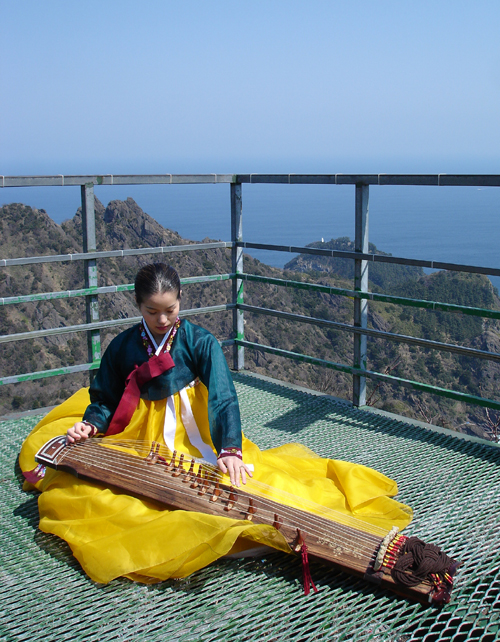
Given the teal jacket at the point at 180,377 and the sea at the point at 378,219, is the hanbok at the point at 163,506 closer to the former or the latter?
the teal jacket at the point at 180,377

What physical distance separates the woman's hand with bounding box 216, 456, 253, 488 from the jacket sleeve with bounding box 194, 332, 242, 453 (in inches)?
2.6

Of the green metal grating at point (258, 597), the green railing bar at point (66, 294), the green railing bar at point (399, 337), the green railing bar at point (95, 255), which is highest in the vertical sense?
the green railing bar at point (95, 255)

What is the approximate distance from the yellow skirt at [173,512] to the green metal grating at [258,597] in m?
0.08

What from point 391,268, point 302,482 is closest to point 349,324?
point 302,482

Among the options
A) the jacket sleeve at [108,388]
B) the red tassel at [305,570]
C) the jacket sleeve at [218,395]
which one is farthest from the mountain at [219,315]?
the red tassel at [305,570]

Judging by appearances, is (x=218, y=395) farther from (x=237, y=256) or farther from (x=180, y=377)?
(x=237, y=256)

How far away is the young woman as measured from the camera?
7.02 feet

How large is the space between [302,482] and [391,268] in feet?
67.4

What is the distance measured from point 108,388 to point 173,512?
0.70 meters

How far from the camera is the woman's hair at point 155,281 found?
2.42 metres

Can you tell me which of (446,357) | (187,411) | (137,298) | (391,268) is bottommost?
(446,357)

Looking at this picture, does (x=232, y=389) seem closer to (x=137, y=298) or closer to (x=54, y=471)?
(x=137, y=298)

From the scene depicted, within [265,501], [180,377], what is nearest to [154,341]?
[180,377]

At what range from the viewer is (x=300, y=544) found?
6.91ft
